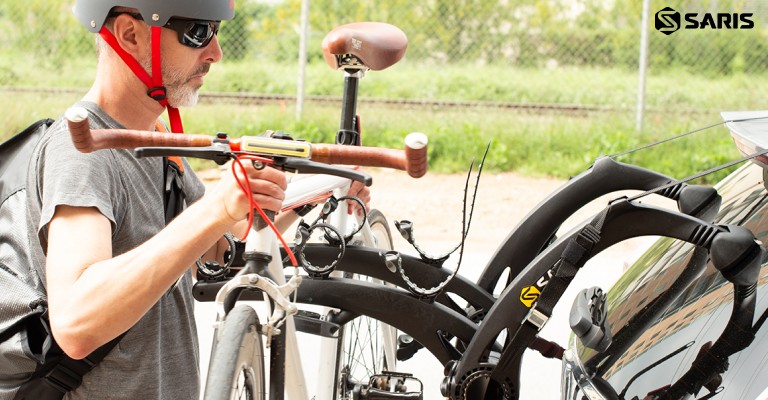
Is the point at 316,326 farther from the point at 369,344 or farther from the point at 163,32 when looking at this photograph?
the point at 369,344

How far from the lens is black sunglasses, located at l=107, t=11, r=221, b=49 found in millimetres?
2652

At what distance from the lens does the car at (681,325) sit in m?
2.16

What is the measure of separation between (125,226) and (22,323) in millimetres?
336

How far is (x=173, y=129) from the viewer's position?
276 centimetres

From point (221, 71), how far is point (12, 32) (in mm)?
2675

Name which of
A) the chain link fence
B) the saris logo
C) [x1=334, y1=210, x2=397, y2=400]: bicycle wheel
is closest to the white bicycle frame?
[x1=334, y1=210, x2=397, y2=400]: bicycle wheel

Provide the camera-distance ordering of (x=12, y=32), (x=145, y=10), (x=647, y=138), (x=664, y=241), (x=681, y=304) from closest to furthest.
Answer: (x=681, y=304)
(x=145, y=10)
(x=664, y=241)
(x=647, y=138)
(x=12, y=32)

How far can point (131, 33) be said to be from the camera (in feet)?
8.75

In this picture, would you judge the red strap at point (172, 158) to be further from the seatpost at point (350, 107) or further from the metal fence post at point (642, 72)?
the metal fence post at point (642, 72)

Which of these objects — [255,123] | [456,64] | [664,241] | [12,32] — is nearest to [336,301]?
[664,241]

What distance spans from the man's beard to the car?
1.13 m

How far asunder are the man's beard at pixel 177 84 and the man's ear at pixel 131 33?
0.13 feet

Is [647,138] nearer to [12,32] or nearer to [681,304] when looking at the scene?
[12,32]

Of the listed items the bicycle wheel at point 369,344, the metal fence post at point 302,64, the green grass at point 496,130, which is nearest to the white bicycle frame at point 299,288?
the bicycle wheel at point 369,344
